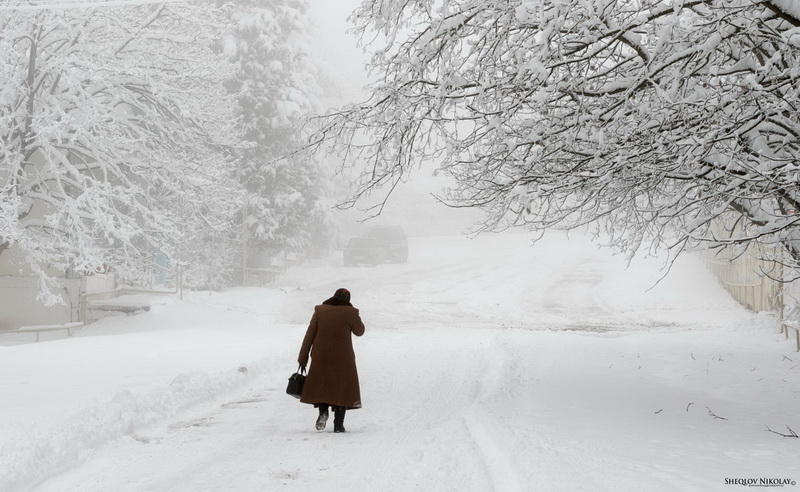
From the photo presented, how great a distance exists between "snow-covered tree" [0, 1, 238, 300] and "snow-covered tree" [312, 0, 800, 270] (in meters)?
10.3

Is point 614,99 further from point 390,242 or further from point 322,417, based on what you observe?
point 390,242

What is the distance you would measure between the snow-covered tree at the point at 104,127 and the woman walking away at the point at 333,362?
10004mm

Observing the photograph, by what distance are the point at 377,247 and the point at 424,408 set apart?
110ft

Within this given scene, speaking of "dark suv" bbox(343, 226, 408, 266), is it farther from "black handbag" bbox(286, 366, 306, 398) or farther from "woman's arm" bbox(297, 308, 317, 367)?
"black handbag" bbox(286, 366, 306, 398)

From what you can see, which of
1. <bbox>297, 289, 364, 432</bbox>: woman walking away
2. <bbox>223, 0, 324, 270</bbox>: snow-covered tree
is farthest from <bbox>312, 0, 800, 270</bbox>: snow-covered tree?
<bbox>223, 0, 324, 270</bbox>: snow-covered tree

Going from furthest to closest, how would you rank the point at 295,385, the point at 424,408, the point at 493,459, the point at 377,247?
1. the point at 377,247
2. the point at 424,408
3. the point at 295,385
4. the point at 493,459

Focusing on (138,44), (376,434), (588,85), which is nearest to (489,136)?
(588,85)

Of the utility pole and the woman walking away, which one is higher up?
the utility pole

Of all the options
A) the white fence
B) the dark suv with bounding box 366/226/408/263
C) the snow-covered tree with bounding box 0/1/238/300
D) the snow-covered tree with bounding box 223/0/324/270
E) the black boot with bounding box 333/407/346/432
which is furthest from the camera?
the dark suv with bounding box 366/226/408/263

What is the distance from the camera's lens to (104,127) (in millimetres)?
17672

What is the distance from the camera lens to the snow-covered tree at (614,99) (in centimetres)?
587

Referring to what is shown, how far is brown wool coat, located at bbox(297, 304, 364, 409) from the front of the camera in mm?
7559

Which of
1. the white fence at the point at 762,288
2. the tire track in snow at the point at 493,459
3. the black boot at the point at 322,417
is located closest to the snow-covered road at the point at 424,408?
the tire track in snow at the point at 493,459

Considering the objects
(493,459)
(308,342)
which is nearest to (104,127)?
(308,342)
